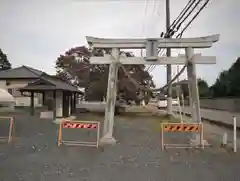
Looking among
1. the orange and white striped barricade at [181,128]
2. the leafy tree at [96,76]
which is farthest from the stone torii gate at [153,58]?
the leafy tree at [96,76]

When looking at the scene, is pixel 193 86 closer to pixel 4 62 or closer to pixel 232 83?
pixel 232 83

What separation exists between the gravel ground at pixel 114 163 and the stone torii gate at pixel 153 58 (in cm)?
199

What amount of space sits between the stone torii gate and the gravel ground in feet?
6.52

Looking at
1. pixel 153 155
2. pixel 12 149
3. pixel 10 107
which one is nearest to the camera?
pixel 153 155

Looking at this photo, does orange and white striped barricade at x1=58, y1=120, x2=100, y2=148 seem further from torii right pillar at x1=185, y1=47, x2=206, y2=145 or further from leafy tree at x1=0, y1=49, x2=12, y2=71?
leafy tree at x1=0, y1=49, x2=12, y2=71

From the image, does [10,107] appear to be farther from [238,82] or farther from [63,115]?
[238,82]

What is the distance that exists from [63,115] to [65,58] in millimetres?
18988

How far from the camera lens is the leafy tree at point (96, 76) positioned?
35.9m

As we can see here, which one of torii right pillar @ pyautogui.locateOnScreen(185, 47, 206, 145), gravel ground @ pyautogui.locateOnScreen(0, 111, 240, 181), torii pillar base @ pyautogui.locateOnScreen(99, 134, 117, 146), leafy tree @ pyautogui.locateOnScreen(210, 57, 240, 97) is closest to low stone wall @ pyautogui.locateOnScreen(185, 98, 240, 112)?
leafy tree @ pyautogui.locateOnScreen(210, 57, 240, 97)

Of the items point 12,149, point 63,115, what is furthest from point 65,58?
point 12,149

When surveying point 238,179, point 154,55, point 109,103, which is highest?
point 154,55

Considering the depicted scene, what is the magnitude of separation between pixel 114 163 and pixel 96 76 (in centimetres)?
2918

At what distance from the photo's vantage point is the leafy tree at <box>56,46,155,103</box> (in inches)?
1415

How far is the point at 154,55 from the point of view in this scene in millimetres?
13812
